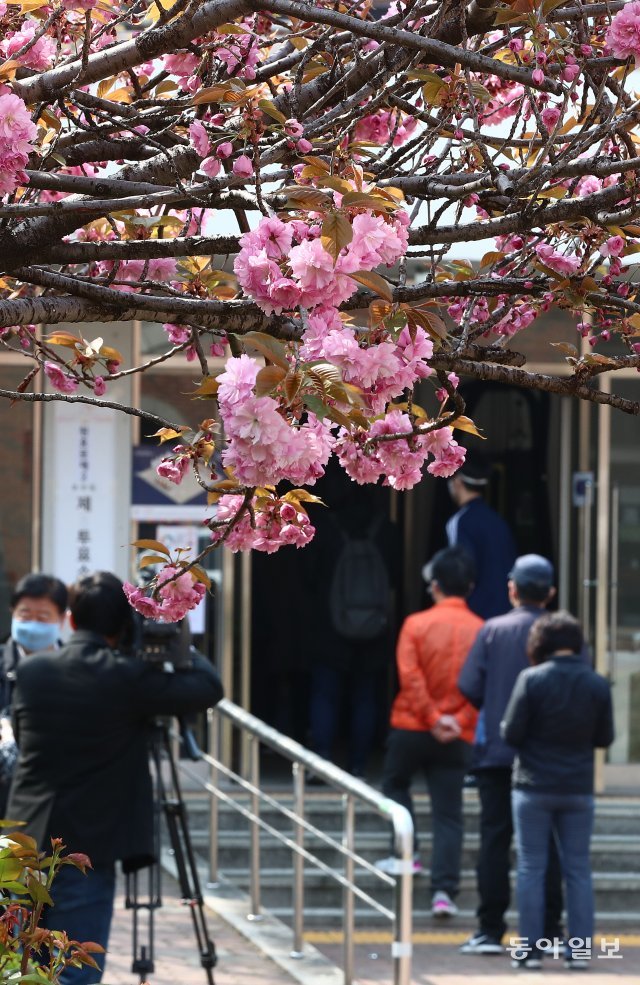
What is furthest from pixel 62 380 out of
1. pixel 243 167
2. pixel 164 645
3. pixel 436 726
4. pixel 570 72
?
pixel 436 726

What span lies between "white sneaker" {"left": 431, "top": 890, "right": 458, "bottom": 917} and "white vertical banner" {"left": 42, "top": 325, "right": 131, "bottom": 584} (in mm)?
2697

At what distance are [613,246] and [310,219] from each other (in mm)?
1013

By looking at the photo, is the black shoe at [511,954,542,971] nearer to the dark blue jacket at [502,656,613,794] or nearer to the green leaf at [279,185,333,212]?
the dark blue jacket at [502,656,613,794]

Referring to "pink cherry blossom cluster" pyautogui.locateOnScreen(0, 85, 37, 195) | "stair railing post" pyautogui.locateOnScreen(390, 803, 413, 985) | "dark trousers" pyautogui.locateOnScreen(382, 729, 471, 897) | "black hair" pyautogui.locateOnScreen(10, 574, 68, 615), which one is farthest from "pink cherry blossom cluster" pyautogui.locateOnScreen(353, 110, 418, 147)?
"dark trousers" pyautogui.locateOnScreen(382, 729, 471, 897)

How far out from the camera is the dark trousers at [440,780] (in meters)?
8.27

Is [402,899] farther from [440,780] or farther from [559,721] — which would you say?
[440,780]

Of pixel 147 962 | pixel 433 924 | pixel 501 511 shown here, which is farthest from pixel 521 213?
pixel 501 511

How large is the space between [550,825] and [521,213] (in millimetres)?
4769

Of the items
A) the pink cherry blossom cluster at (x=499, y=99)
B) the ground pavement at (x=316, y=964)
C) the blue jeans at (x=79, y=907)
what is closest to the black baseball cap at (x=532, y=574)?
the ground pavement at (x=316, y=964)

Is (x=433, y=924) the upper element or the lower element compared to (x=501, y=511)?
lower

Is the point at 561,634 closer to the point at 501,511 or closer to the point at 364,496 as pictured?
the point at 364,496

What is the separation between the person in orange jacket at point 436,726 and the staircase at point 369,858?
0.38 metres

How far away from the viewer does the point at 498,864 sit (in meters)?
7.81

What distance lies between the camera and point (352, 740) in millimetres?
9688
